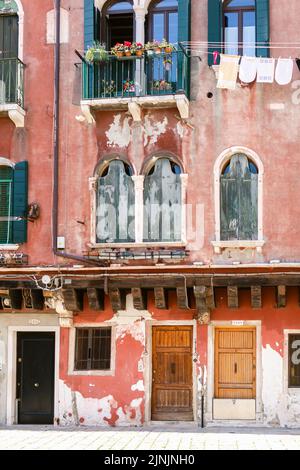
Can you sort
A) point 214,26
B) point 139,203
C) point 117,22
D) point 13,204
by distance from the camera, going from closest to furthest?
point 214,26
point 139,203
point 13,204
point 117,22

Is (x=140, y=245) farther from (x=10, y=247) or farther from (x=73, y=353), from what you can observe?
(x=10, y=247)

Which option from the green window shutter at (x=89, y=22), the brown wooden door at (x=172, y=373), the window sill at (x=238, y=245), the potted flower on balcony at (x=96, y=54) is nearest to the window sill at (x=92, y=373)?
the brown wooden door at (x=172, y=373)

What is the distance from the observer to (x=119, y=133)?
866 inches

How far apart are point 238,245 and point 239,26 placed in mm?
4765

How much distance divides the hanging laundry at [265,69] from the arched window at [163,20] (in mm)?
2148

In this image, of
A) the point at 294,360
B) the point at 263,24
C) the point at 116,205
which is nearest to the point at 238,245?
the point at 294,360

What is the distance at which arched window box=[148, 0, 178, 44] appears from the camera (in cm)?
2209

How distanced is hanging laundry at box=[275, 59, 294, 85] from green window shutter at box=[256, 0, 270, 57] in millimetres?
461

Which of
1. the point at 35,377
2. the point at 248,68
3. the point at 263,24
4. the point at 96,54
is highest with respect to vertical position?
the point at 263,24

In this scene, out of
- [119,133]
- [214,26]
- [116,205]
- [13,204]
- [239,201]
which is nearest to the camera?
[239,201]

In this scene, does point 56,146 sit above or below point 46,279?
above

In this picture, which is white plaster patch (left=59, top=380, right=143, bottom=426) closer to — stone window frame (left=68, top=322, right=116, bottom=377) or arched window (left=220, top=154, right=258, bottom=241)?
stone window frame (left=68, top=322, right=116, bottom=377)

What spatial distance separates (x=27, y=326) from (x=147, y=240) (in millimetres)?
3358

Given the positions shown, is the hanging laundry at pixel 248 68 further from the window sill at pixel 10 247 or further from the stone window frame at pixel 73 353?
the window sill at pixel 10 247
